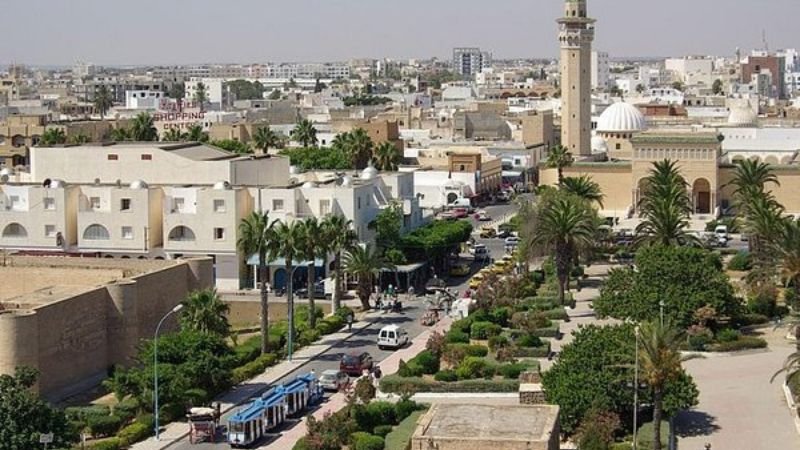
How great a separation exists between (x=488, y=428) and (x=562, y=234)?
80.7 feet

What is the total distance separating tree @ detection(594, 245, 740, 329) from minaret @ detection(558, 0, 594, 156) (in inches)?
1727

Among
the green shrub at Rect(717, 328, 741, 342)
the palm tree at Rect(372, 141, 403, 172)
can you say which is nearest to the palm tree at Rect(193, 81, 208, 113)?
the palm tree at Rect(372, 141, 403, 172)

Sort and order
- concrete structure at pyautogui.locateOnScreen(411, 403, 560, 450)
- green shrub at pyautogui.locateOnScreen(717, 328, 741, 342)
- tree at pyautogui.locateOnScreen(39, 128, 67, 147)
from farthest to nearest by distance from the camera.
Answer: tree at pyautogui.locateOnScreen(39, 128, 67, 147), green shrub at pyautogui.locateOnScreen(717, 328, 741, 342), concrete structure at pyautogui.locateOnScreen(411, 403, 560, 450)

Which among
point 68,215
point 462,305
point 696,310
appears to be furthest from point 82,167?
point 696,310

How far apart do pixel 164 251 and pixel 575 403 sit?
89.3ft

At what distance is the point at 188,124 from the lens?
11638 cm

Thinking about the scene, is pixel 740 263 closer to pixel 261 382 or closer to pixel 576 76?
pixel 261 382

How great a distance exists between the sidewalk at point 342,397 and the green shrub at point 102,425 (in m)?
4.02

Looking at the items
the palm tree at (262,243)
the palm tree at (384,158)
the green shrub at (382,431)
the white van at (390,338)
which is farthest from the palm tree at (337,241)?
the palm tree at (384,158)

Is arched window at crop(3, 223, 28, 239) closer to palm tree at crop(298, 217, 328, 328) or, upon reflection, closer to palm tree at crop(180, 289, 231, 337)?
palm tree at crop(298, 217, 328, 328)

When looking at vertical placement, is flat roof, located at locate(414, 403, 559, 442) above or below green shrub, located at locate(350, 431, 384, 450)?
above

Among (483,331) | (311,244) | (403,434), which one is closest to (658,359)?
(403,434)

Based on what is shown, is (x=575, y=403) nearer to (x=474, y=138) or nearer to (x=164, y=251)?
(x=164, y=251)

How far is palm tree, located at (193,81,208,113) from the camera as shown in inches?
5908
